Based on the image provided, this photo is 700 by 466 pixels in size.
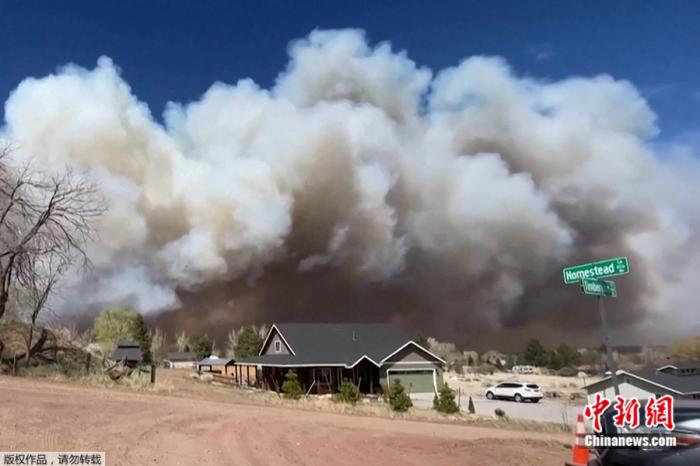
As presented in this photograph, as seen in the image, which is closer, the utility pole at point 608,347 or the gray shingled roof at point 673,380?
the utility pole at point 608,347

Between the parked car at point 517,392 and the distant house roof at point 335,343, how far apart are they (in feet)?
14.1

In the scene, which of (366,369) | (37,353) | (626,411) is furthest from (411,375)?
(626,411)

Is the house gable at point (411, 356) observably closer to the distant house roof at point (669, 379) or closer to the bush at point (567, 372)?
the distant house roof at point (669, 379)

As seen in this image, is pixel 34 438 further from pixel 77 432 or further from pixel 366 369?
pixel 366 369

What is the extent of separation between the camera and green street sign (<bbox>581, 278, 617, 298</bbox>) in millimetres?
7609

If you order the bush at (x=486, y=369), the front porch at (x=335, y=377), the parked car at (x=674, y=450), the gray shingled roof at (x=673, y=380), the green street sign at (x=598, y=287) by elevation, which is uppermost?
the green street sign at (x=598, y=287)

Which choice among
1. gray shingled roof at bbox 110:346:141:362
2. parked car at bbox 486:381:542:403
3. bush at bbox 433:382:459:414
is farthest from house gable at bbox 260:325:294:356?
bush at bbox 433:382:459:414

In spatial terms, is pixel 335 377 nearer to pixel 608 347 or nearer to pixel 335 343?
pixel 335 343

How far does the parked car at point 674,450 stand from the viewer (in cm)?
463

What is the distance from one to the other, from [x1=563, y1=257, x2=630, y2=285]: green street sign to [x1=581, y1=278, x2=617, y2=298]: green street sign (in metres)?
0.08

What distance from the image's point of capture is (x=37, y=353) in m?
26.2

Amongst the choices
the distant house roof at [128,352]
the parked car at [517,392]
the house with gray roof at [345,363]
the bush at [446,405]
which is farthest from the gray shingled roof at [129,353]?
the bush at [446,405]

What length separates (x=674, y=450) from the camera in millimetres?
4691

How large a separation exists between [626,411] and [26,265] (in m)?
24.5
